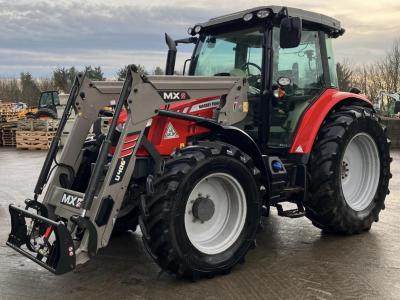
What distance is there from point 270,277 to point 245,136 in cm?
132

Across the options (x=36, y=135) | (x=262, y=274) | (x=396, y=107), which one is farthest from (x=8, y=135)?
(x=396, y=107)

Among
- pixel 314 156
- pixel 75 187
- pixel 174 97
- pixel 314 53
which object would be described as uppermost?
pixel 314 53

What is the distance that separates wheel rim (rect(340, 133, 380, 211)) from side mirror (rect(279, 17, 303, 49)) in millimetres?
1735

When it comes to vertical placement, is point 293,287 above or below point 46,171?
below

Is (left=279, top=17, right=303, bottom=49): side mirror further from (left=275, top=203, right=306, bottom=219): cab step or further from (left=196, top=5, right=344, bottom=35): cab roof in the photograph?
(left=275, top=203, right=306, bottom=219): cab step

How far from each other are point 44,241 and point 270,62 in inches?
114

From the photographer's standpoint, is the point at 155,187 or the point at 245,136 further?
the point at 245,136

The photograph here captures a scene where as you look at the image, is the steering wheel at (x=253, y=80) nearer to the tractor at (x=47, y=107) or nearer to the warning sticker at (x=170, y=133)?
the warning sticker at (x=170, y=133)

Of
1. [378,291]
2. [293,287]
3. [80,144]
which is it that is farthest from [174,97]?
[378,291]

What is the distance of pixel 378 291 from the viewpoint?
398 cm

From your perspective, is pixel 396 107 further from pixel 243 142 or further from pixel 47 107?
pixel 243 142

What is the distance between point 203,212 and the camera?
4.33 m

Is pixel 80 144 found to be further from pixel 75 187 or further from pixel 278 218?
pixel 278 218

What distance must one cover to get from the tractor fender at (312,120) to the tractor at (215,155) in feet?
0.05
